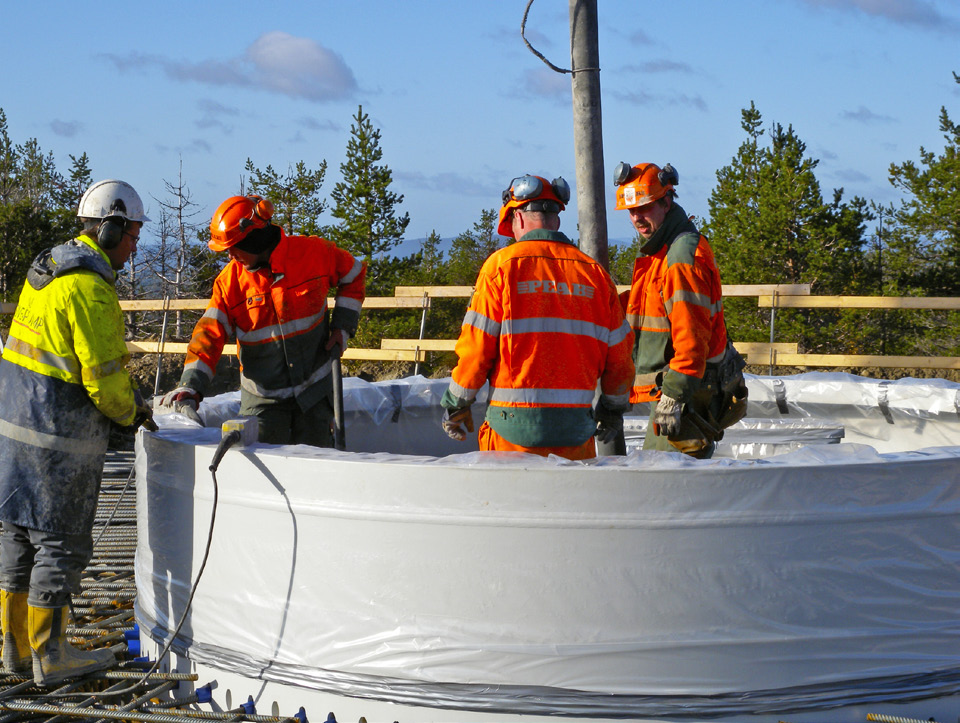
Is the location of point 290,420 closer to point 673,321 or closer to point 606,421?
point 606,421

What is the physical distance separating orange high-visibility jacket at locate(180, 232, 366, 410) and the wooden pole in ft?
4.20

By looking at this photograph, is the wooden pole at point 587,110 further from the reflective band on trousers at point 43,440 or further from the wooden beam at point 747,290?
the wooden beam at point 747,290

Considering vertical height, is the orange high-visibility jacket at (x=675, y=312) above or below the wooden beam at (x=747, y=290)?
below

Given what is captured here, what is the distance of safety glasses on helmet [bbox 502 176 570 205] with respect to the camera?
3.66m

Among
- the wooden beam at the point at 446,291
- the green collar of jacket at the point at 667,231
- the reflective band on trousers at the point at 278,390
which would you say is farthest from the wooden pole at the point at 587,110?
the wooden beam at the point at 446,291

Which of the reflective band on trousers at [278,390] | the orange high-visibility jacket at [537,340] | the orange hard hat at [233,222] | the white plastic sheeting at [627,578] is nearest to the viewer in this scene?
the white plastic sheeting at [627,578]

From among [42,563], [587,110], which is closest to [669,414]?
[587,110]

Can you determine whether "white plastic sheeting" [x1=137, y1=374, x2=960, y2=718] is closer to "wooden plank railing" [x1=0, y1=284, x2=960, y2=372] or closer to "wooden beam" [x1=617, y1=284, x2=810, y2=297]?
"wooden plank railing" [x1=0, y1=284, x2=960, y2=372]

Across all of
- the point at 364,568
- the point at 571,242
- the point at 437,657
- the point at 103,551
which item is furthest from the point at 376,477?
the point at 103,551

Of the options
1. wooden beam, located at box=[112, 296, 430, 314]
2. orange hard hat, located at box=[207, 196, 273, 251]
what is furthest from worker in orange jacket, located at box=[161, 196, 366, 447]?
wooden beam, located at box=[112, 296, 430, 314]

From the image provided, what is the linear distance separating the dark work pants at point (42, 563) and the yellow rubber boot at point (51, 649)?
0.14 feet

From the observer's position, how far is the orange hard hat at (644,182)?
14.0 feet

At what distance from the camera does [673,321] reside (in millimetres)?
4016

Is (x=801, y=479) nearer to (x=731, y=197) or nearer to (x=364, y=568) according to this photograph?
(x=364, y=568)
